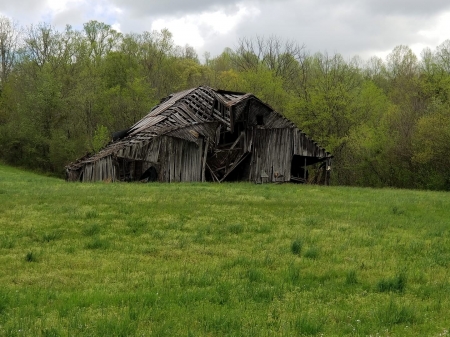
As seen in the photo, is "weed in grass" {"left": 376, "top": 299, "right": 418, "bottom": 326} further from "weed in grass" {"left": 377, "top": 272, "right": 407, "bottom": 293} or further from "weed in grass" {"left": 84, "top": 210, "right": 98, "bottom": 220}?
"weed in grass" {"left": 84, "top": 210, "right": 98, "bottom": 220}

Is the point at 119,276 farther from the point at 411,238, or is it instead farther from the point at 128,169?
the point at 128,169

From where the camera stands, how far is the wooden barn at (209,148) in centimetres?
3008

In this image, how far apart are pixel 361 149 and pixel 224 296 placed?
123ft

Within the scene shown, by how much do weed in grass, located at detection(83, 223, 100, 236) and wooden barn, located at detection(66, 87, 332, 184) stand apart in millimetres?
16892

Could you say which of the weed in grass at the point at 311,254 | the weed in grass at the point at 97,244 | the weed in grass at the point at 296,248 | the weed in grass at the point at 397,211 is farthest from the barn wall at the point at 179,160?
the weed in grass at the point at 311,254

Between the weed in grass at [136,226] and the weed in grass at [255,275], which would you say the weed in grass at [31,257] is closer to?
the weed in grass at [136,226]

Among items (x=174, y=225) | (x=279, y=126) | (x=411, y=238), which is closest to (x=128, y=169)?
(x=279, y=126)

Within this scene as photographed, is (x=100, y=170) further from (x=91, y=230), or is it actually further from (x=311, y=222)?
(x=311, y=222)

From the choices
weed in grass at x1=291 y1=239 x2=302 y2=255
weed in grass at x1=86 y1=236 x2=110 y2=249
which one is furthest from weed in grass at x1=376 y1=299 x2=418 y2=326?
weed in grass at x1=86 y1=236 x2=110 y2=249

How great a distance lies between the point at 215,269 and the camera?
29.5 feet

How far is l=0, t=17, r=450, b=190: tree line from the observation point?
40688 millimetres

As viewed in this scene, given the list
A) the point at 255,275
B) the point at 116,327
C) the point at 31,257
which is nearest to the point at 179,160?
the point at 31,257

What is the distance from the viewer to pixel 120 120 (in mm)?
52750

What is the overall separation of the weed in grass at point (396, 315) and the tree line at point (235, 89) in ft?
106
